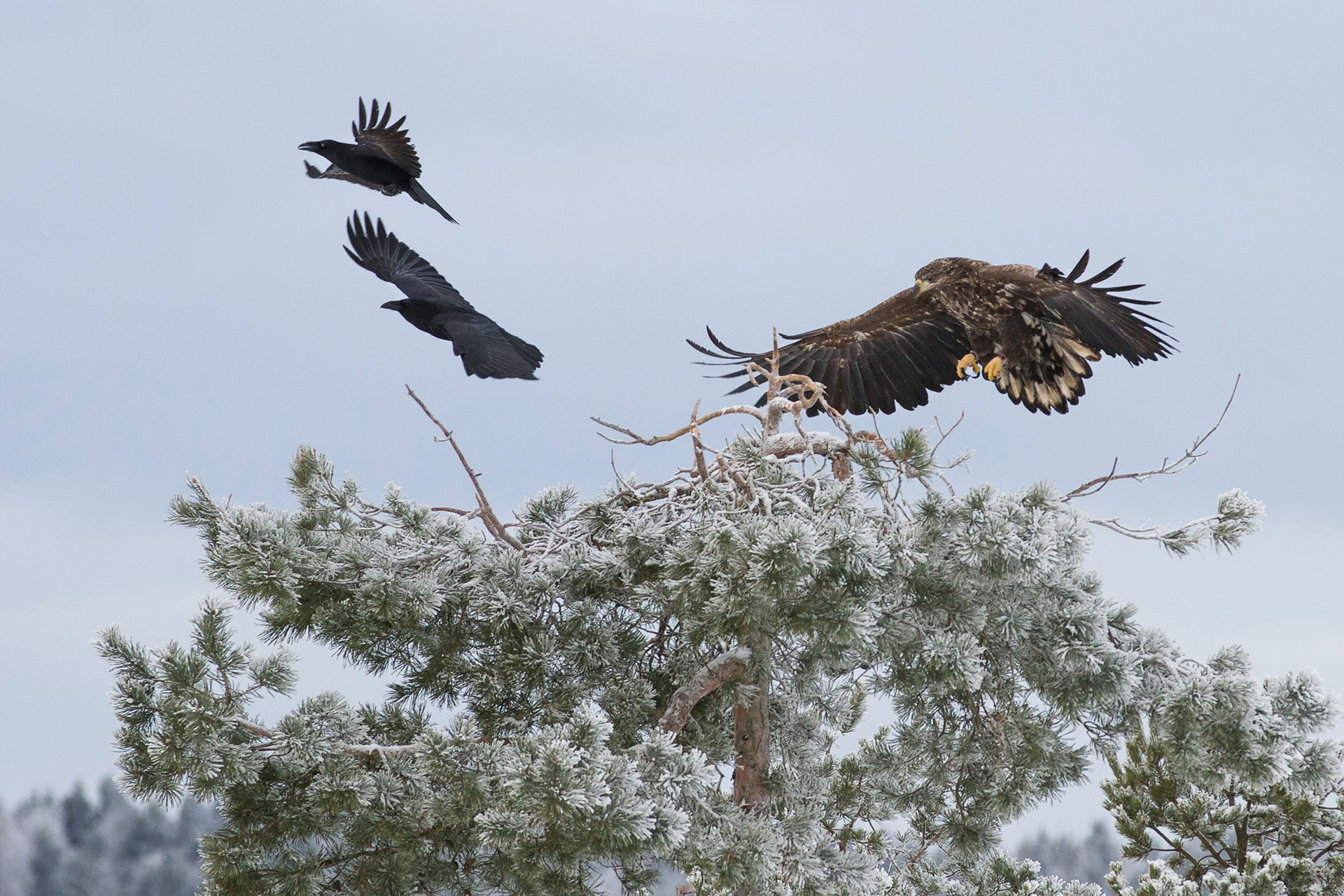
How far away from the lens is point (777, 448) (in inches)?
151

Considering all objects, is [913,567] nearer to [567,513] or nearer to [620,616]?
[620,616]

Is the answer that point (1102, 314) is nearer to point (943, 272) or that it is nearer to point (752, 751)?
point (943, 272)

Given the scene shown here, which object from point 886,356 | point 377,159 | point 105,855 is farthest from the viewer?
point 105,855

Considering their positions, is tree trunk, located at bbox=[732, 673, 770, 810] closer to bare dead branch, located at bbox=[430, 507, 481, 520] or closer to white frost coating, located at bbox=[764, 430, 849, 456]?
white frost coating, located at bbox=[764, 430, 849, 456]

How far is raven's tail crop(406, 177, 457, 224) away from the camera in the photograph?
14.9ft

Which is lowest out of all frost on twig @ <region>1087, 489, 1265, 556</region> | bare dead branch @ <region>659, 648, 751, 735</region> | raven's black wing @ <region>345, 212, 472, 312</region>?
bare dead branch @ <region>659, 648, 751, 735</region>

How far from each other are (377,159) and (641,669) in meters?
2.20

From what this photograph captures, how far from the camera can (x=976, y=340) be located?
17.3ft

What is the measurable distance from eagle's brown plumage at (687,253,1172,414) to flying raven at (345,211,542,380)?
112cm

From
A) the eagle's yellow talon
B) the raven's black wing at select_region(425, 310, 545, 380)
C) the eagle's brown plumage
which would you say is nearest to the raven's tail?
the raven's black wing at select_region(425, 310, 545, 380)

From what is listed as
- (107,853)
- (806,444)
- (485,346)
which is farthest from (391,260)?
(107,853)

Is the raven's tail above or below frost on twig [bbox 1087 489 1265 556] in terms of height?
above

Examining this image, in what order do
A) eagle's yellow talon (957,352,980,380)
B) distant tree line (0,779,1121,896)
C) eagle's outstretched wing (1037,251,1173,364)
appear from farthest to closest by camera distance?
distant tree line (0,779,1121,896) < eagle's yellow talon (957,352,980,380) < eagle's outstretched wing (1037,251,1173,364)

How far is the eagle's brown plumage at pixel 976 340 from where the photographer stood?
14.5 feet
